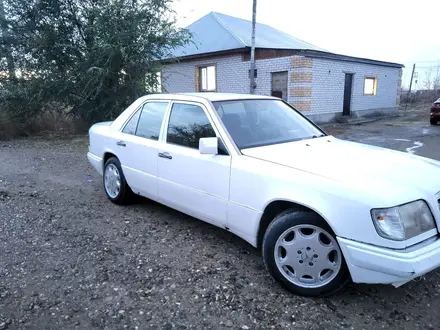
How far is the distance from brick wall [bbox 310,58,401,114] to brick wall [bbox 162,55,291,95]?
1.75 meters

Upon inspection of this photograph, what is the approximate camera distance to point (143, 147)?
423cm

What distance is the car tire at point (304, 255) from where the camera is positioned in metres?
2.62

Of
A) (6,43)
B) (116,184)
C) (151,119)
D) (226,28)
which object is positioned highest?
(226,28)

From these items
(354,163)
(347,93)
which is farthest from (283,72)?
(354,163)

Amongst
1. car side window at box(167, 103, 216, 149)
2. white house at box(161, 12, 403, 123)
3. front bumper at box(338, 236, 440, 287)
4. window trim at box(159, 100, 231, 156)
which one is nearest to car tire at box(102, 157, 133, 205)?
window trim at box(159, 100, 231, 156)

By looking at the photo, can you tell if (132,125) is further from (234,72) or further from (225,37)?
(225,37)

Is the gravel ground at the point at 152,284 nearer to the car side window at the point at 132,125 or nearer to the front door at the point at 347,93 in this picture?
the car side window at the point at 132,125

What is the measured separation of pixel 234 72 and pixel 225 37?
7.06 feet

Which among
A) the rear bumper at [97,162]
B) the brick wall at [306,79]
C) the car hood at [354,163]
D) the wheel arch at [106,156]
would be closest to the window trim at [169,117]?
the car hood at [354,163]

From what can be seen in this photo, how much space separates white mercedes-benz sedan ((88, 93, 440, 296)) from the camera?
2363 millimetres

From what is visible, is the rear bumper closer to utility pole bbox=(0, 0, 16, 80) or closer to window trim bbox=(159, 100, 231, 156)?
window trim bbox=(159, 100, 231, 156)

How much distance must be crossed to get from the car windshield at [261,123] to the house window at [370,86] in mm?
17240

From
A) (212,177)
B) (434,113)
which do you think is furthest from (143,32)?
(434,113)

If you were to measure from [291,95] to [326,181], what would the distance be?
13.6 meters
